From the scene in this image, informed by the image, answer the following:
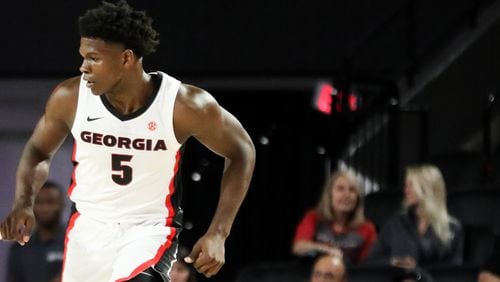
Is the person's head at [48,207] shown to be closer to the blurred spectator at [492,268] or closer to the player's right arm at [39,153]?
the player's right arm at [39,153]

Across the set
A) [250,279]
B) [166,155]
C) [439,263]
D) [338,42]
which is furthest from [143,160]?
[338,42]

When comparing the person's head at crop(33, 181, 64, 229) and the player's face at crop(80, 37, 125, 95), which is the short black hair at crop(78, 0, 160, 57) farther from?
the person's head at crop(33, 181, 64, 229)

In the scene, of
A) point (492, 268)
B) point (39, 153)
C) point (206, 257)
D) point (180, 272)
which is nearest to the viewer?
point (206, 257)

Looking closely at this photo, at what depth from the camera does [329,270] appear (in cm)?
682

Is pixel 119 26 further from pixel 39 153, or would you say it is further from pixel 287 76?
pixel 287 76

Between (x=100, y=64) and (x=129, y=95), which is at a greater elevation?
(x=100, y=64)

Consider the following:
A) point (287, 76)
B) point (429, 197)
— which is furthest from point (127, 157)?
point (287, 76)

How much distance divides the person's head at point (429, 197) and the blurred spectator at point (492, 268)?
29.7 inches

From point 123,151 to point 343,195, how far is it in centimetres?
256

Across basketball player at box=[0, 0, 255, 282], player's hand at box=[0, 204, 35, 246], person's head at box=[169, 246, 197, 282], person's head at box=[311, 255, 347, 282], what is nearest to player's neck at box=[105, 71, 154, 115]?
basketball player at box=[0, 0, 255, 282]

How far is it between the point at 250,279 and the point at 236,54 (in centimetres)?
306

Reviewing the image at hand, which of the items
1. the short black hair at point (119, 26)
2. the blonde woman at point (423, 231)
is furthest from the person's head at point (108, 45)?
the blonde woman at point (423, 231)

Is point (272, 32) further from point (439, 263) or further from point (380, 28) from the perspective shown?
point (439, 263)

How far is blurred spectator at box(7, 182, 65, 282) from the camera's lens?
6.81 metres
